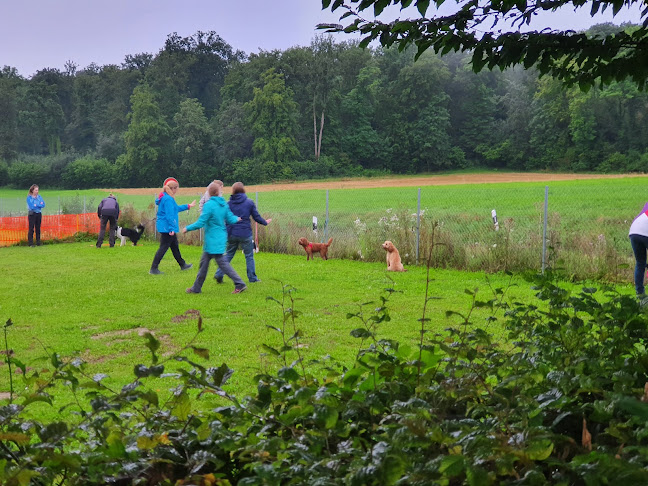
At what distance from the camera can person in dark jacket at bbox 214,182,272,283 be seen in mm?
12586

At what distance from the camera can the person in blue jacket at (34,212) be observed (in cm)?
2108

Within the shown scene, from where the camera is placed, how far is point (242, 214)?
12969 mm

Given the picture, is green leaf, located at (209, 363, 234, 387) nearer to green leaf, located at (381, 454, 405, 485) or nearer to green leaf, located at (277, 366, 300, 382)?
green leaf, located at (277, 366, 300, 382)

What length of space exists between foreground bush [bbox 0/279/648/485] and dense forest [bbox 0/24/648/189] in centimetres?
6297

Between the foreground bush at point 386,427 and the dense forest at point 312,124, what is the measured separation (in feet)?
207

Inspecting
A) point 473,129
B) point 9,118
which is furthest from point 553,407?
point 9,118

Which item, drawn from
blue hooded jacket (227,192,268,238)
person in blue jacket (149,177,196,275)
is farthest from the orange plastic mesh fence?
blue hooded jacket (227,192,268,238)

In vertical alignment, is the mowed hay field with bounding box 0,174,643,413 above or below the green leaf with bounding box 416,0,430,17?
below

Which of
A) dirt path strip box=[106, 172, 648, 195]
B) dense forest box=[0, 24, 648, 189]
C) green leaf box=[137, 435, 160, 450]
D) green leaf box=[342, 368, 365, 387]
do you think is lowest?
green leaf box=[137, 435, 160, 450]

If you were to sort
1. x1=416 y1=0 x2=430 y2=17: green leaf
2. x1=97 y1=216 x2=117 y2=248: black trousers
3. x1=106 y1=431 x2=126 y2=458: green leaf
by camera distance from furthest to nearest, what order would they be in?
x1=97 y1=216 x2=117 y2=248: black trousers, x1=416 y1=0 x2=430 y2=17: green leaf, x1=106 y1=431 x2=126 y2=458: green leaf

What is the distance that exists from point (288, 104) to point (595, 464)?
65.8 meters

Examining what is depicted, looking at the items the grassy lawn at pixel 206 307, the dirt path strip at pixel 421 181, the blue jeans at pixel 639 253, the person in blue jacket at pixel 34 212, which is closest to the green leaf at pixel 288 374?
the grassy lawn at pixel 206 307

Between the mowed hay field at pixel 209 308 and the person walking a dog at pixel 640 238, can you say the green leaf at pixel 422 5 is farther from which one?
the person walking a dog at pixel 640 238

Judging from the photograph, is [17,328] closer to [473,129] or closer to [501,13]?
[501,13]
